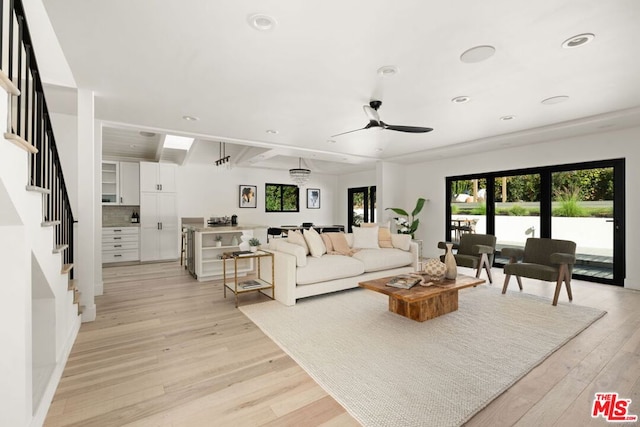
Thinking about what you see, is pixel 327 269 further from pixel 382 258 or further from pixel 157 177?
pixel 157 177

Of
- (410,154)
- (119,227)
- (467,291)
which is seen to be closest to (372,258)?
(467,291)

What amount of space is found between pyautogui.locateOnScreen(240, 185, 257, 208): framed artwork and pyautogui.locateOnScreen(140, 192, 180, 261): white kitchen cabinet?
2023 mm

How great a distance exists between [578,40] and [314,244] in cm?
347

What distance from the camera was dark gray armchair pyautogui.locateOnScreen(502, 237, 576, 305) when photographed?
3.79 metres

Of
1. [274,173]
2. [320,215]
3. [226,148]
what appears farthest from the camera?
[320,215]

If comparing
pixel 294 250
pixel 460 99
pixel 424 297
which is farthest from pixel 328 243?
pixel 460 99

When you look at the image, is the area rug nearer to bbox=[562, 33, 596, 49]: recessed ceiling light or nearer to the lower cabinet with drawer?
bbox=[562, 33, 596, 49]: recessed ceiling light

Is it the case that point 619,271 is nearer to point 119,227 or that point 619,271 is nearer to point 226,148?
point 226,148

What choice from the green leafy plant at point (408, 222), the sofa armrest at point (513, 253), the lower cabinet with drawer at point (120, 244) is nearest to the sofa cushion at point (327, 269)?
the sofa armrest at point (513, 253)

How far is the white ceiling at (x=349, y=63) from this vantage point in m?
2.09

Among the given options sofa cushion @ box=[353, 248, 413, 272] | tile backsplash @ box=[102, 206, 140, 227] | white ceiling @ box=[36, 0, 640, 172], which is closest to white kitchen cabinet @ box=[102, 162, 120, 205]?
tile backsplash @ box=[102, 206, 140, 227]

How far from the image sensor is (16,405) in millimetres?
1479

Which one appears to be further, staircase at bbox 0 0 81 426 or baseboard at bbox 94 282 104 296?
baseboard at bbox 94 282 104 296

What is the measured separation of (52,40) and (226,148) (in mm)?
4864
